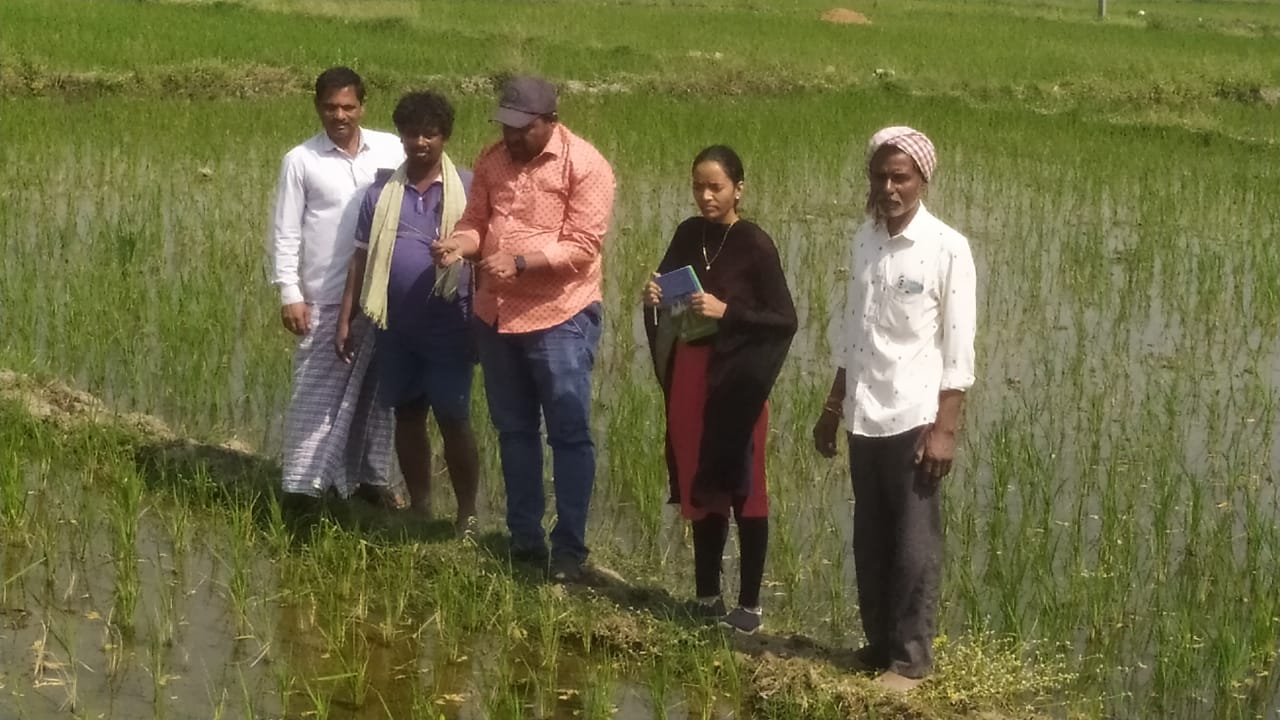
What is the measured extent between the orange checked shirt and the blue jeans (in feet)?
0.19

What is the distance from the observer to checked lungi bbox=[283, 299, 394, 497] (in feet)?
14.6

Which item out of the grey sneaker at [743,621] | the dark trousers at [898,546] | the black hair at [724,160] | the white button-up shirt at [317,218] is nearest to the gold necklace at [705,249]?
the black hair at [724,160]

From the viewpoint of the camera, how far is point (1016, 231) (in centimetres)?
884

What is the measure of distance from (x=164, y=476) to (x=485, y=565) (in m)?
1.18

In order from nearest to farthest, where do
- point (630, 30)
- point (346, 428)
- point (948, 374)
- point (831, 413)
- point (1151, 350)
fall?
point (948, 374) → point (831, 413) → point (346, 428) → point (1151, 350) → point (630, 30)

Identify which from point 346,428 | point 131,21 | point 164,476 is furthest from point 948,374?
point 131,21

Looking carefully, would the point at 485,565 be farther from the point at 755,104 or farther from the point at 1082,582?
the point at 755,104

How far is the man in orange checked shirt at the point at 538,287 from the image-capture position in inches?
154

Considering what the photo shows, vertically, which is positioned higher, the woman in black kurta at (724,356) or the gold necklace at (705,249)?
the gold necklace at (705,249)

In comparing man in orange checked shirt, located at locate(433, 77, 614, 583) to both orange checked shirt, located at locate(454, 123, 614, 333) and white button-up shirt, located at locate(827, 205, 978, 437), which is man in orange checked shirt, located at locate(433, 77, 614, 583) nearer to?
orange checked shirt, located at locate(454, 123, 614, 333)

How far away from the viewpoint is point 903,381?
11.3 ft

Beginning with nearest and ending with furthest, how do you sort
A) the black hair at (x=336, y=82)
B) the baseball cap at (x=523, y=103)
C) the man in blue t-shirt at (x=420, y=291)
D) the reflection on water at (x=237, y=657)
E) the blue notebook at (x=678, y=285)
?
the reflection on water at (x=237, y=657) < the blue notebook at (x=678, y=285) < the baseball cap at (x=523, y=103) < the man in blue t-shirt at (x=420, y=291) < the black hair at (x=336, y=82)

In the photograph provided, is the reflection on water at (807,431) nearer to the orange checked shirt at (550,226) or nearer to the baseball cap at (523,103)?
the orange checked shirt at (550,226)

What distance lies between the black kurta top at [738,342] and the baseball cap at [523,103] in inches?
18.6
